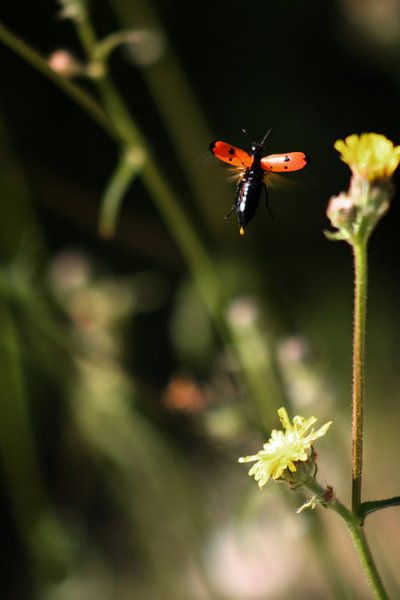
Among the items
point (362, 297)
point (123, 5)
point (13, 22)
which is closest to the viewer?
point (362, 297)

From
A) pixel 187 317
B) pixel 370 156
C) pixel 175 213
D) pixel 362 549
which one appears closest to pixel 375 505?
pixel 362 549

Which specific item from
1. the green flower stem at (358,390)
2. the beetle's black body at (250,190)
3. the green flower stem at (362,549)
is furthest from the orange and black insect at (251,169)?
the green flower stem at (362,549)

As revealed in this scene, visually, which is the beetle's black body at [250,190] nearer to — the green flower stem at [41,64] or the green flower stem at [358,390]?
the green flower stem at [358,390]

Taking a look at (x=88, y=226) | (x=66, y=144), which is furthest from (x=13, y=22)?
(x=88, y=226)

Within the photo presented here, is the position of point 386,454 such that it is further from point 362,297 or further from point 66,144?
point 362,297

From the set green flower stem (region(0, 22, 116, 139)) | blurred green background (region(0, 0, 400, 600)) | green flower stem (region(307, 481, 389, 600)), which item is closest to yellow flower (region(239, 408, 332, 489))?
green flower stem (region(307, 481, 389, 600))

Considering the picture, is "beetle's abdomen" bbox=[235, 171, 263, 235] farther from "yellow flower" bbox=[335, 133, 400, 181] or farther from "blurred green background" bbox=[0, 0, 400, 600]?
"blurred green background" bbox=[0, 0, 400, 600]
